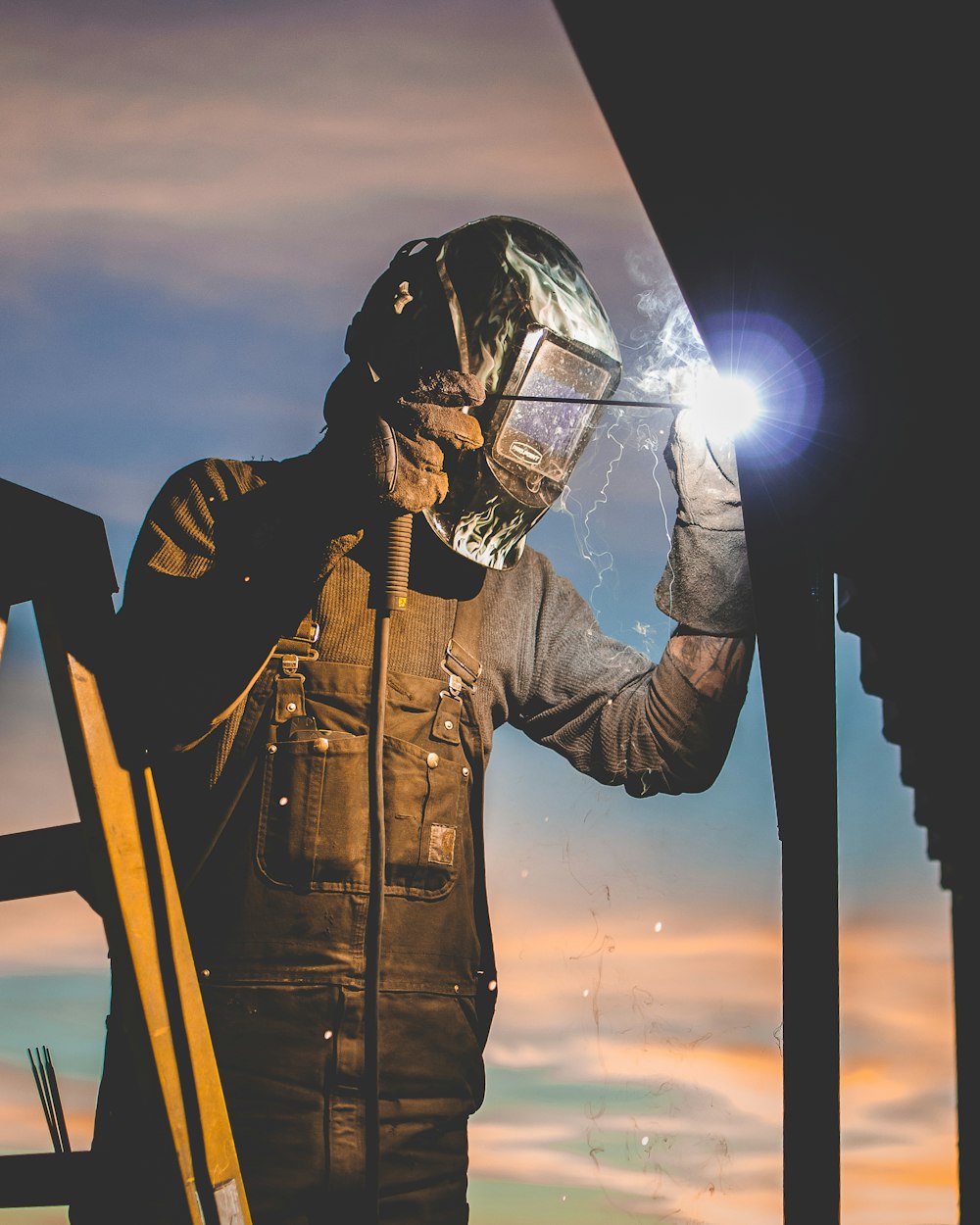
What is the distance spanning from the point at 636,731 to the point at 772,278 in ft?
5.78

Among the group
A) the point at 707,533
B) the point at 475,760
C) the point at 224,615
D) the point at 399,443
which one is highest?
the point at 707,533

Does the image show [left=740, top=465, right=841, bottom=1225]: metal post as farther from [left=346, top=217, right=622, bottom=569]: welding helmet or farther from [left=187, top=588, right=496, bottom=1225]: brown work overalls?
[left=346, top=217, right=622, bottom=569]: welding helmet

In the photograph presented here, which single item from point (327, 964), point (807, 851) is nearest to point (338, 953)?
point (327, 964)

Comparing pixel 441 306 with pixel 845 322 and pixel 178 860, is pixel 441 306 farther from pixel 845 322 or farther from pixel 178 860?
pixel 845 322

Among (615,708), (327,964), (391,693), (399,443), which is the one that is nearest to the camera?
(399,443)

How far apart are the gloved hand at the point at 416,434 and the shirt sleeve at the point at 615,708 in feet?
2.83

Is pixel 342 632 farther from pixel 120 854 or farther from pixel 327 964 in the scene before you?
pixel 120 854

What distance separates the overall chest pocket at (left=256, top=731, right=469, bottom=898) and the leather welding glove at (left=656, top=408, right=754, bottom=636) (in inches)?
28.1

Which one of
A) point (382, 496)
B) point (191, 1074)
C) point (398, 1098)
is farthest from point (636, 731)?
point (191, 1074)

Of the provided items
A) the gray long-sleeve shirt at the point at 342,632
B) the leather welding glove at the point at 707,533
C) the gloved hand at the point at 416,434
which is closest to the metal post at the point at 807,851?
the gloved hand at the point at 416,434

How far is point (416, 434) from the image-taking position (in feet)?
5.49

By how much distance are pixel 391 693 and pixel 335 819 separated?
26cm

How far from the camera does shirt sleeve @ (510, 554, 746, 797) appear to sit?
2422 mm

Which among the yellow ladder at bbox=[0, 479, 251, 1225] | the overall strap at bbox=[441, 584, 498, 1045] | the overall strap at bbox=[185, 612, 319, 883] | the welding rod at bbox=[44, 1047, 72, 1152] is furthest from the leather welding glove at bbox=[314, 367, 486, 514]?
the welding rod at bbox=[44, 1047, 72, 1152]
